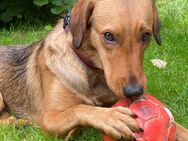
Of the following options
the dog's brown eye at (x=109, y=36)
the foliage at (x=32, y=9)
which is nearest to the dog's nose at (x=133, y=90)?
the dog's brown eye at (x=109, y=36)

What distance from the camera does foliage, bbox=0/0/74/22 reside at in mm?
8062

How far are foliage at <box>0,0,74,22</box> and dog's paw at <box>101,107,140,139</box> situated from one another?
14.0 ft

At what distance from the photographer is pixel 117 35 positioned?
3936mm

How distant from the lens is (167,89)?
5.62 m

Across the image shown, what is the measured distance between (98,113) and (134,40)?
1.96 ft

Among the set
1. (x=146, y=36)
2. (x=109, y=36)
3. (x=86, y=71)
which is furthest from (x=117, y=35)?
(x=86, y=71)

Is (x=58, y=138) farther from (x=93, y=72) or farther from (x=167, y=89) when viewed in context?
(x=167, y=89)

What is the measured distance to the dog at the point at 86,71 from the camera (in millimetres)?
3875

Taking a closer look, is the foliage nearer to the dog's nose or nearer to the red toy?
the red toy

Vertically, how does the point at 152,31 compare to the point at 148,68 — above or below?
above

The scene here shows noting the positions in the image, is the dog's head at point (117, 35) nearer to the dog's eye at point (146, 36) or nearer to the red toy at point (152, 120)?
the dog's eye at point (146, 36)

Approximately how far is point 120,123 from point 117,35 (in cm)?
63

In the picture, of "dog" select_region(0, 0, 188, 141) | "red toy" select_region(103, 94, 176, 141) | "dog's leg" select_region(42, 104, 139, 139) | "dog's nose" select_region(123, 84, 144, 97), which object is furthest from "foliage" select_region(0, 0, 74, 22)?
"dog's nose" select_region(123, 84, 144, 97)


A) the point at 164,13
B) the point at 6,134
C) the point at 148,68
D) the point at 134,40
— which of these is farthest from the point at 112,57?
the point at 164,13
